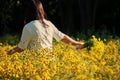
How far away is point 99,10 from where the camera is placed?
32.8 m

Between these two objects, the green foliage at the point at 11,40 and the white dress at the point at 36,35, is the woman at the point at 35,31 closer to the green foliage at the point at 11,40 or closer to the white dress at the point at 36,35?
the white dress at the point at 36,35

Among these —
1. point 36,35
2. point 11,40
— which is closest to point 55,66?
point 36,35

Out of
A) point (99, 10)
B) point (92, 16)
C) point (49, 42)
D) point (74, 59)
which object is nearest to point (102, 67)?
point (74, 59)

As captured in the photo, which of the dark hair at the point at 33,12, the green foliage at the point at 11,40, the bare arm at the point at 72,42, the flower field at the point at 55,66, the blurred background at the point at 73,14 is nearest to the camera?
the flower field at the point at 55,66

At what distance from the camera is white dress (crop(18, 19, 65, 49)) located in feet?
23.8

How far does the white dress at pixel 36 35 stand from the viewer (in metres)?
7.25

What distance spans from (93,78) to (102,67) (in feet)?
1.80

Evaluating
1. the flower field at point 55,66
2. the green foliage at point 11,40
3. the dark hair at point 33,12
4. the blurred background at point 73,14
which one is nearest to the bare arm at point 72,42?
the flower field at point 55,66

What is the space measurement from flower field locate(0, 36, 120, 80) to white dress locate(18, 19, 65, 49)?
0.17 metres

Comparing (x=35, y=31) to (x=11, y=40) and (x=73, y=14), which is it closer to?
(x=11, y=40)

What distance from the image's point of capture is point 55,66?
6441 mm

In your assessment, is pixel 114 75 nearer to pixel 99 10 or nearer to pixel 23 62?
pixel 23 62

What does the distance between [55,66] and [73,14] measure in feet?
79.5

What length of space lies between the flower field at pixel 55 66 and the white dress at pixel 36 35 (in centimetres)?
17
